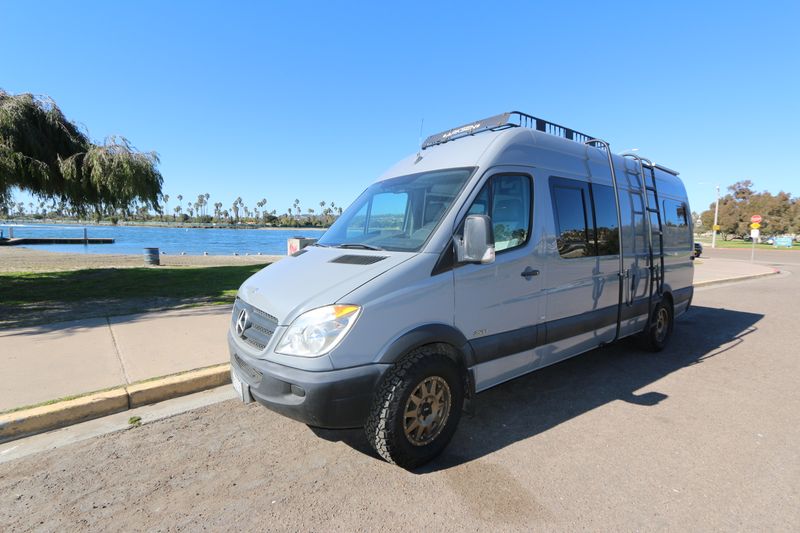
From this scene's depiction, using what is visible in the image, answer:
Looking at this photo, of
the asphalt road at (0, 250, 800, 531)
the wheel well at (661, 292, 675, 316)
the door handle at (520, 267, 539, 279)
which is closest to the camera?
the asphalt road at (0, 250, 800, 531)

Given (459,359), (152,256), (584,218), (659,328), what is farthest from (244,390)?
(152,256)

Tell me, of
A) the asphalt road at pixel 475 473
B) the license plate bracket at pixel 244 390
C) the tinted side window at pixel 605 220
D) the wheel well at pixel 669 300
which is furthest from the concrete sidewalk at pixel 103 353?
the wheel well at pixel 669 300

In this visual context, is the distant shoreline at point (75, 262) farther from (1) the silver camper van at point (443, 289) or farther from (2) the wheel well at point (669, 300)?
(2) the wheel well at point (669, 300)

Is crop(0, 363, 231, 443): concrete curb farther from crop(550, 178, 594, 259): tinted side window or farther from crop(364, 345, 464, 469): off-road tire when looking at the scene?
crop(550, 178, 594, 259): tinted side window

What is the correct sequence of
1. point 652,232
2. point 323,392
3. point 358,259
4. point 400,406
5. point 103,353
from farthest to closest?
point 652,232 → point 103,353 → point 358,259 → point 400,406 → point 323,392

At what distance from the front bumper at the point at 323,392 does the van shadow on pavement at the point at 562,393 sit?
0.73 metres

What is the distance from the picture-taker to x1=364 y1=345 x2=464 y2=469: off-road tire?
2.74 m

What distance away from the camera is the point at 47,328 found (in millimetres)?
5977

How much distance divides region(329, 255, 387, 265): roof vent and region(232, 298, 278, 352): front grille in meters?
0.67

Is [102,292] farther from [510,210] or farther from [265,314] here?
[510,210]

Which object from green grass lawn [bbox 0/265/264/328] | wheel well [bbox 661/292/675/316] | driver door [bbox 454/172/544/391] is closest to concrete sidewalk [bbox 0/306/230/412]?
green grass lawn [bbox 0/265/264/328]

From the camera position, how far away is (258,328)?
305cm

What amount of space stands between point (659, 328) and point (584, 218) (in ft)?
9.10

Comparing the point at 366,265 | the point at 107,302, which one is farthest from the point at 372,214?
the point at 107,302
